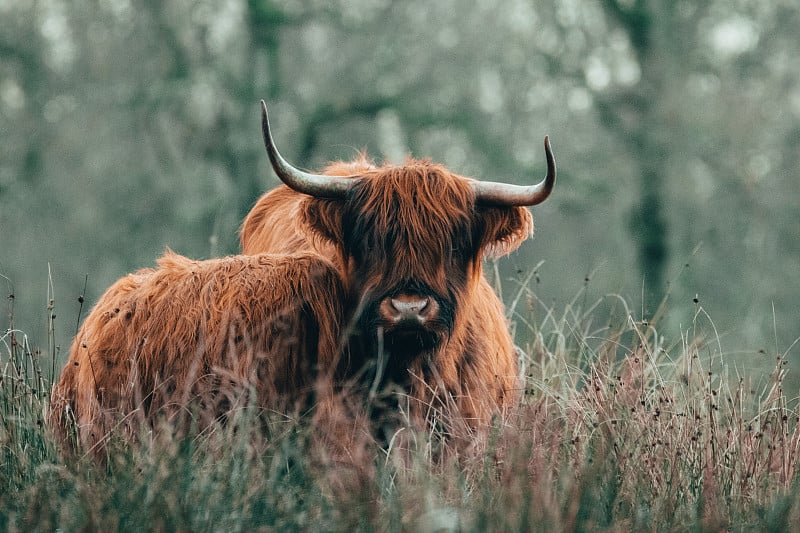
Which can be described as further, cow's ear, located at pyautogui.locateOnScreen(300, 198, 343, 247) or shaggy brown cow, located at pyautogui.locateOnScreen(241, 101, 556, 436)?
cow's ear, located at pyautogui.locateOnScreen(300, 198, 343, 247)

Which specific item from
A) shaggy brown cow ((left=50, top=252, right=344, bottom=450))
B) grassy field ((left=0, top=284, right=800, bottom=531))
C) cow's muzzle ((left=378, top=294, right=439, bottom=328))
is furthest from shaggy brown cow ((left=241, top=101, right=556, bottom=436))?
grassy field ((left=0, top=284, right=800, bottom=531))

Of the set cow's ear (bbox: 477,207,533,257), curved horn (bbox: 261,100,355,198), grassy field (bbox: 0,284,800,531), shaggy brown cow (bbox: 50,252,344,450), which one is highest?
curved horn (bbox: 261,100,355,198)

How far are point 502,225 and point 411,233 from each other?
0.49 metres

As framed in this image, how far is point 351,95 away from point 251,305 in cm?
1472

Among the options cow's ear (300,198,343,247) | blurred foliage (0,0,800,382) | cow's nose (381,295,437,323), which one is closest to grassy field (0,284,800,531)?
cow's nose (381,295,437,323)

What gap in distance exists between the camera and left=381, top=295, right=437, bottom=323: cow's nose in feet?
12.9

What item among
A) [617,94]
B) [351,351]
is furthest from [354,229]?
[617,94]

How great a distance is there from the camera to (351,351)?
410cm

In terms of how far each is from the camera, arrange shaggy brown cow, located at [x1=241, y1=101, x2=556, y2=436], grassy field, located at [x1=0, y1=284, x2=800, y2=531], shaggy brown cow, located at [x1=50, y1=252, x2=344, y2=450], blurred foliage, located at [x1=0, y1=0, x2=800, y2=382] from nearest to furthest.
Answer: grassy field, located at [x1=0, y1=284, x2=800, y2=531]
shaggy brown cow, located at [x1=50, y1=252, x2=344, y2=450]
shaggy brown cow, located at [x1=241, y1=101, x2=556, y2=436]
blurred foliage, located at [x1=0, y1=0, x2=800, y2=382]

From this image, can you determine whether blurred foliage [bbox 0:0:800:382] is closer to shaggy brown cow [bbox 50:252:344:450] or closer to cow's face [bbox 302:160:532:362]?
cow's face [bbox 302:160:532:362]

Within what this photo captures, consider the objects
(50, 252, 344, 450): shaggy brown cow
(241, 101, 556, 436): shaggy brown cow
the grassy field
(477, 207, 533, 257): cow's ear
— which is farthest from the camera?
(477, 207, 533, 257): cow's ear

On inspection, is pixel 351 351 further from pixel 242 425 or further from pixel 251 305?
pixel 242 425

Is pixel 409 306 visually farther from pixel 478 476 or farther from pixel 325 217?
pixel 478 476

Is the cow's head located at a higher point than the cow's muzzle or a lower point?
higher
